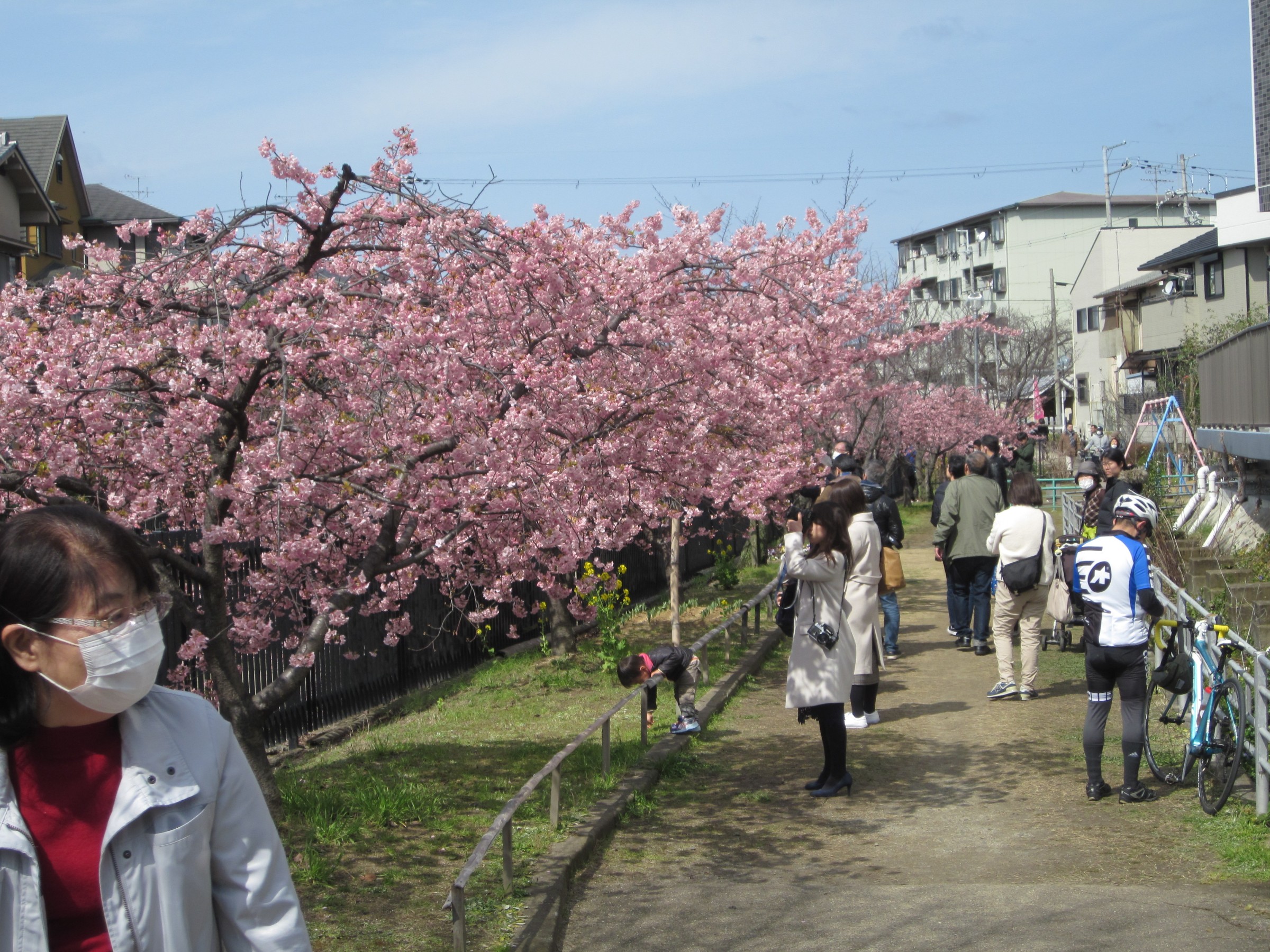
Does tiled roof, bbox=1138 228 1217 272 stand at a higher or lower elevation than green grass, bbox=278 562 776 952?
higher

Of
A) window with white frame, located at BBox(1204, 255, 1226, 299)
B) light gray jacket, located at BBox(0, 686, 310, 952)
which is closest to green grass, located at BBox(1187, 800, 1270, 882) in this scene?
light gray jacket, located at BBox(0, 686, 310, 952)

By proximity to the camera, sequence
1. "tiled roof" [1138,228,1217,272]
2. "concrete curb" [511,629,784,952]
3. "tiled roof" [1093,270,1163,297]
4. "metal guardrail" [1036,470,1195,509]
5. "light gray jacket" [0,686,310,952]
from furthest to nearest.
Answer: "tiled roof" [1093,270,1163,297] < "tiled roof" [1138,228,1217,272] < "metal guardrail" [1036,470,1195,509] < "concrete curb" [511,629,784,952] < "light gray jacket" [0,686,310,952]

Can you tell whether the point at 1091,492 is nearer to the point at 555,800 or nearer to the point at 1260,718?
the point at 1260,718

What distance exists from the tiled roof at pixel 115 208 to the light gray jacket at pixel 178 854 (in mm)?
43801

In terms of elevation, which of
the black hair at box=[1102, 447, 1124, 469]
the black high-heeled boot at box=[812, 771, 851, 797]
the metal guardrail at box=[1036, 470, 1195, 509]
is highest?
the black hair at box=[1102, 447, 1124, 469]

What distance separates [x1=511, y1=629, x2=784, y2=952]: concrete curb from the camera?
4.93 metres

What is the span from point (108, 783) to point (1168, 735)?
Result: 7.92 meters

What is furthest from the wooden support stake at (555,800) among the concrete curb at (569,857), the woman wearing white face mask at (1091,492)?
the woman wearing white face mask at (1091,492)

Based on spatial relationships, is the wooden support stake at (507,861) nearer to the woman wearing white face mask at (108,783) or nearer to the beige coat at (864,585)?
the woman wearing white face mask at (108,783)

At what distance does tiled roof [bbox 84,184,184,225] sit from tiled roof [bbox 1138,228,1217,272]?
112 ft

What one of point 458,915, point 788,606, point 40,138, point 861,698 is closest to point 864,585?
point 861,698

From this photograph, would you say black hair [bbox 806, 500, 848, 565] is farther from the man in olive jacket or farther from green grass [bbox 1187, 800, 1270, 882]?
the man in olive jacket

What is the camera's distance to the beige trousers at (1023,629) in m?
9.81

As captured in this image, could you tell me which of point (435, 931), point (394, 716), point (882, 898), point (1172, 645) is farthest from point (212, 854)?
point (394, 716)
